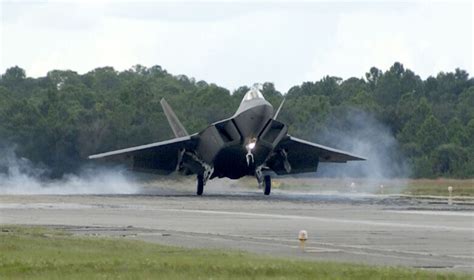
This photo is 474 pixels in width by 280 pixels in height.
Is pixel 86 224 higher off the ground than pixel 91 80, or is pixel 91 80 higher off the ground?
pixel 91 80

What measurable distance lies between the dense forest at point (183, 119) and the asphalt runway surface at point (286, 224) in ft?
52.8

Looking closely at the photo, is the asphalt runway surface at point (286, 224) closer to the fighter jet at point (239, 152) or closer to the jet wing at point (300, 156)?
the fighter jet at point (239, 152)

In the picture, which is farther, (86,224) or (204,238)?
(86,224)

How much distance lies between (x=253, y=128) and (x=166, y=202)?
491 centimetres

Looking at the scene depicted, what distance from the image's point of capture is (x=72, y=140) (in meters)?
55.0

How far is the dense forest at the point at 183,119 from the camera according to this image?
180ft

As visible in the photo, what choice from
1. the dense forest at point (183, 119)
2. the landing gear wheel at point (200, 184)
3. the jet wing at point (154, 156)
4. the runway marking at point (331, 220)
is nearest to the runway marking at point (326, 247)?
the runway marking at point (331, 220)

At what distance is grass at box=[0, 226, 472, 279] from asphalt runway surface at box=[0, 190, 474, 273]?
1.17 metres

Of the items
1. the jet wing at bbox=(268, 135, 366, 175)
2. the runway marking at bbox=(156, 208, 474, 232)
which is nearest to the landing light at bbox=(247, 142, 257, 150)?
the jet wing at bbox=(268, 135, 366, 175)

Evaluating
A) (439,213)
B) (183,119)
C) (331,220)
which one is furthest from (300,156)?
(183,119)

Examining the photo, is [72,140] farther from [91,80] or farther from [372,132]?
[91,80]


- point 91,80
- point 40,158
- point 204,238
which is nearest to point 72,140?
point 40,158

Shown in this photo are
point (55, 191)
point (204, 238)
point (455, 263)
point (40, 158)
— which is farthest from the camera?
point (40, 158)

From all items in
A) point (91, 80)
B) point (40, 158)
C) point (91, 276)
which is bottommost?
point (91, 276)
